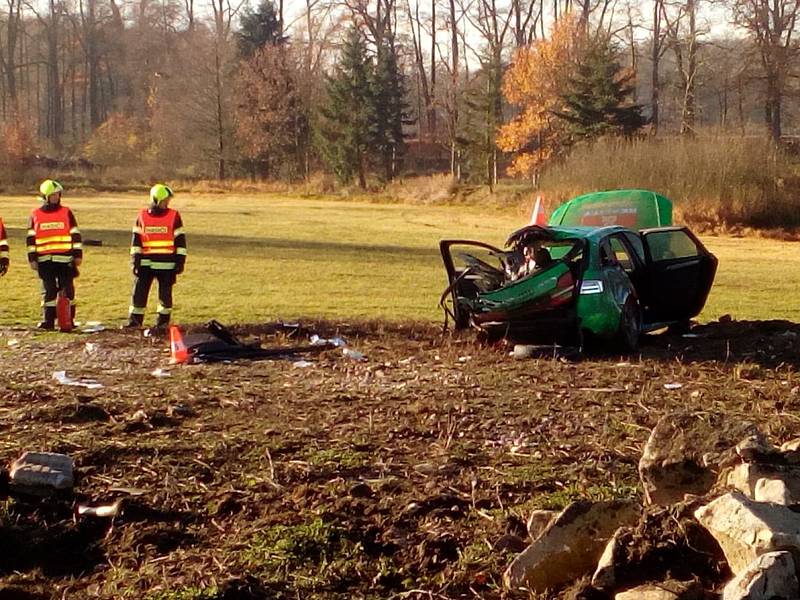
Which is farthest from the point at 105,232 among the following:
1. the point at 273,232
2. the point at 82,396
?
the point at 82,396

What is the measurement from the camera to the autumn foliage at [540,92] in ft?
179

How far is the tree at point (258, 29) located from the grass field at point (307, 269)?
111 ft

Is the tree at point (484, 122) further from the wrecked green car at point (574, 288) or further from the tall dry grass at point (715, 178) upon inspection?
the wrecked green car at point (574, 288)

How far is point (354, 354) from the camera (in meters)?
9.49

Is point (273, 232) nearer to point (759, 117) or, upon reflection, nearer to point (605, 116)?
point (605, 116)

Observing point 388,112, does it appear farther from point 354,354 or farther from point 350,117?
point 354,354

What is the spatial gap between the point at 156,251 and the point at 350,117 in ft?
178

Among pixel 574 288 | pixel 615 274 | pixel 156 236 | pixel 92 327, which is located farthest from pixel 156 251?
pixel 615 274

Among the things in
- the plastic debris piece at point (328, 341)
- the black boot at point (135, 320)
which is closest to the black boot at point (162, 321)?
the black boot at point (135, 320)

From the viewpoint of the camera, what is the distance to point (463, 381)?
796 centimetres

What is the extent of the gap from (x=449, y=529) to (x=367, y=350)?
5483 millimetres

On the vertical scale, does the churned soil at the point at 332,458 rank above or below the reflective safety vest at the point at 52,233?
below

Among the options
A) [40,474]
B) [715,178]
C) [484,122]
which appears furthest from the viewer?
[484,122]

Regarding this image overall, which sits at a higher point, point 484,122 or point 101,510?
point 484,122
